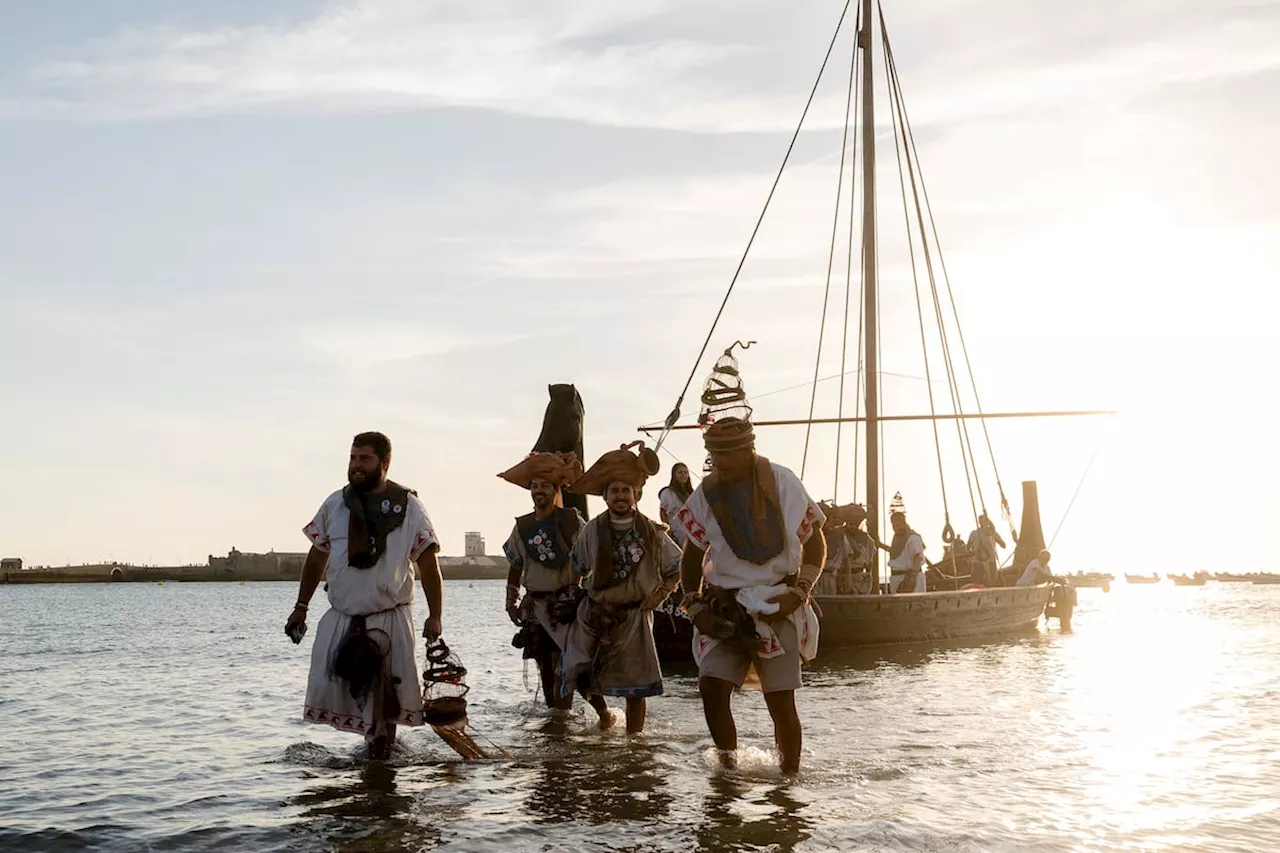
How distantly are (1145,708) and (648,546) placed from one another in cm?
561

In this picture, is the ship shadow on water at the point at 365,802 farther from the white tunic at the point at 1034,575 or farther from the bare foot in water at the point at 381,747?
the white tunic at the point at 1034,575

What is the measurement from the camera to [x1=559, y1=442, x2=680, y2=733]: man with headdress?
9.30 meters

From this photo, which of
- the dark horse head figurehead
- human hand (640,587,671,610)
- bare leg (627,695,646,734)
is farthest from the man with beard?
the dark horse head figurehead

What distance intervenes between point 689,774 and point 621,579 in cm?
187

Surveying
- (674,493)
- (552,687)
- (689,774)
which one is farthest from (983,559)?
(689,774)

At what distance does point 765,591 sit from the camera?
689cm

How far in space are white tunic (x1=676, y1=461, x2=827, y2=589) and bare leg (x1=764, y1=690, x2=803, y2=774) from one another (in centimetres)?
64

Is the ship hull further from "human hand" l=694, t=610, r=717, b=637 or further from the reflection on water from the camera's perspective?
"human hand" l=694, t=610, r=717, b=637

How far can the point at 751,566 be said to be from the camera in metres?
6.94

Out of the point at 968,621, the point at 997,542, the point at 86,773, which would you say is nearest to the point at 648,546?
the point at 86,773

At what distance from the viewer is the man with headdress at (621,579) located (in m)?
9.30

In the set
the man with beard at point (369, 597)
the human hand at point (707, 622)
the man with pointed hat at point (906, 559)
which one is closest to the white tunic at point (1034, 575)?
the man with pointed hat at point (906, 559)

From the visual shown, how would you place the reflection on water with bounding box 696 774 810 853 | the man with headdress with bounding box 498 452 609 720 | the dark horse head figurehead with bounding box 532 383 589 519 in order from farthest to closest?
A: the dark horse head figurehead with bounding box 532 383 589 519, the man with headdress with bounding box 498 452 609 720, the reflection on water with bounding box 696 774 810 853

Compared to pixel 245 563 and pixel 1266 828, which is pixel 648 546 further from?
pixel 245 563
